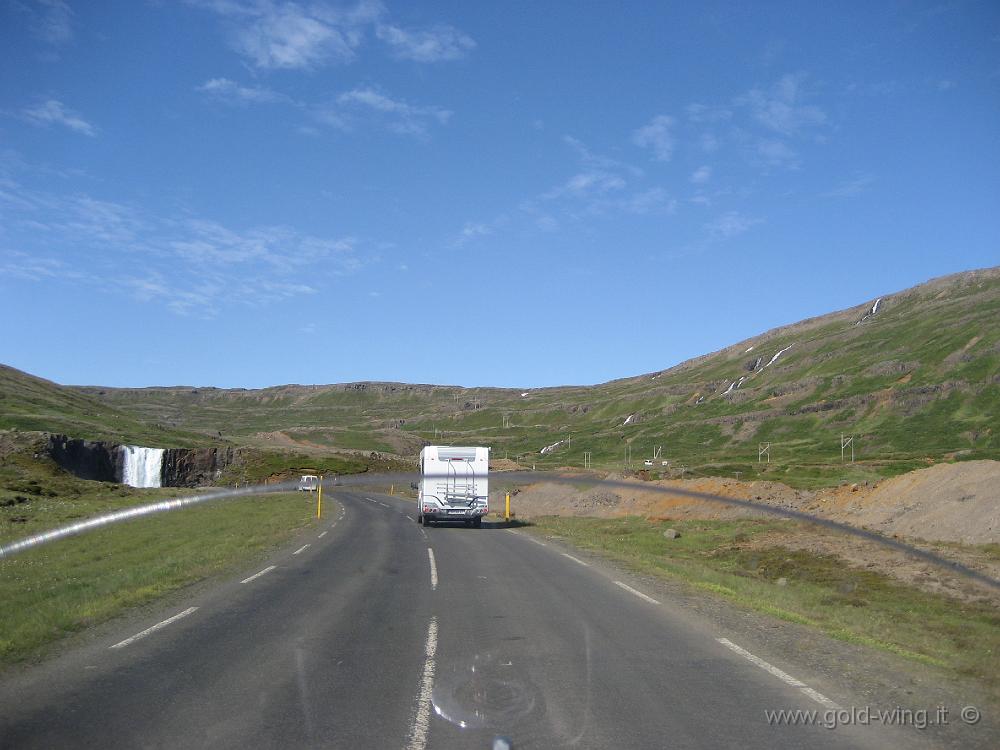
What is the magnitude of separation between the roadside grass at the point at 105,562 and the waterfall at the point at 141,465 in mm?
52521

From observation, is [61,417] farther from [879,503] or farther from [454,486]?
[879,503]

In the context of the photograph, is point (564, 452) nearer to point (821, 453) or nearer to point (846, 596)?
point (821, 453)

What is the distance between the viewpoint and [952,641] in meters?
15.3

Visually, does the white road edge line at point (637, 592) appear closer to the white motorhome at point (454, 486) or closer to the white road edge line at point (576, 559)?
the white road edge line at point (576, 559)

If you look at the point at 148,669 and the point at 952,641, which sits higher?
the point at 148,669

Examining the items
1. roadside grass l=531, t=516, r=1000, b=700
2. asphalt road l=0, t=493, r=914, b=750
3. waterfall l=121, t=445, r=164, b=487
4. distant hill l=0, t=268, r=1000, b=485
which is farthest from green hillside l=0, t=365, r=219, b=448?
asphalt road l=0, t=493, r=914, b=750

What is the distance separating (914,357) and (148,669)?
180989mm

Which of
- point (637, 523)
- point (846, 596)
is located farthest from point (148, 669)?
point (637, 523)

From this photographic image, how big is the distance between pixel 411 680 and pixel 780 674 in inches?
174

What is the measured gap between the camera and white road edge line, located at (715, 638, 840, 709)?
26.8ft

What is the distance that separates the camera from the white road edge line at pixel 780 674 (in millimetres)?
8164

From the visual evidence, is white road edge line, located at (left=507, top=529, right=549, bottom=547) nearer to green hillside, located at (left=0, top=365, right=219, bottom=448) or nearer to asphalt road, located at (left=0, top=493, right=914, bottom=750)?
asphalt road, located at (left=0, top=493, right=914, bottom=750)

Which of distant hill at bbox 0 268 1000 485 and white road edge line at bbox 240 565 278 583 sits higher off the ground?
distant hill at bbox 0 268 1000 485

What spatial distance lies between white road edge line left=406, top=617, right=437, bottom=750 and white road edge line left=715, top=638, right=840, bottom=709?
4.09 metres
